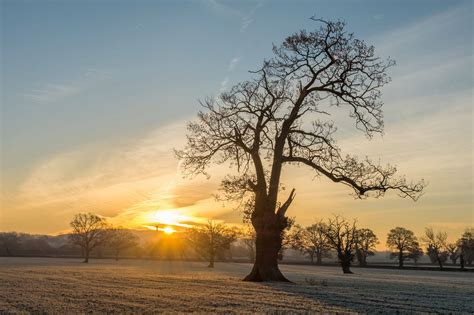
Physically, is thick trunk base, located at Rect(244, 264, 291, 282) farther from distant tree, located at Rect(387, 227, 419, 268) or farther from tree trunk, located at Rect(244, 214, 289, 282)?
distant tree, located at Rect(387, 227, 419, 268)

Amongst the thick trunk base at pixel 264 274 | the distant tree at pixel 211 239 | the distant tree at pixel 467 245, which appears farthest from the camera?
the distant tree at pixel 467 245

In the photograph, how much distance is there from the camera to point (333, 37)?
102 feet

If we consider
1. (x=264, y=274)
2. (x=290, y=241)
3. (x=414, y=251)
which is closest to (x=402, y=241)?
(x=414, y=251)

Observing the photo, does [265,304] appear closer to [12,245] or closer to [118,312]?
[118,312]

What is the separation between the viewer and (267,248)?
31.8m

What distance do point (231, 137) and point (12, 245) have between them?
17381 cm

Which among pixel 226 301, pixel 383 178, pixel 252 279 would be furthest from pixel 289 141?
pixel 226 301

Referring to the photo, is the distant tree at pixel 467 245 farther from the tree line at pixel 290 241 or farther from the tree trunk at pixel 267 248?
the tree trunk at pixel 267 248

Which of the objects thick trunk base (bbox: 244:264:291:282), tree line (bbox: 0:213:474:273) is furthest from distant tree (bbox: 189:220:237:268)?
thick trunk base (bbox: 244:264:291:282)

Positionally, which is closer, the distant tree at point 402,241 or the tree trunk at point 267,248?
the tree trunk at point 267,248

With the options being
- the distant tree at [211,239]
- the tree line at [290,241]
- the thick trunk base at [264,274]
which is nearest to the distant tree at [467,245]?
the tree line at [290,241]

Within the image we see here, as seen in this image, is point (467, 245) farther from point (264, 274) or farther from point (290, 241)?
point (264, 274)

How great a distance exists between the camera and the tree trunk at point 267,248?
31.8m

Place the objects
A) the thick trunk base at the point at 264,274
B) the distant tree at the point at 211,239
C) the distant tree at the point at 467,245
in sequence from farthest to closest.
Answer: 1. the distant tree at the point at 467,245
2. the distant tree at the point at 211,239
3. the thick trunk base at the point at 264,274
